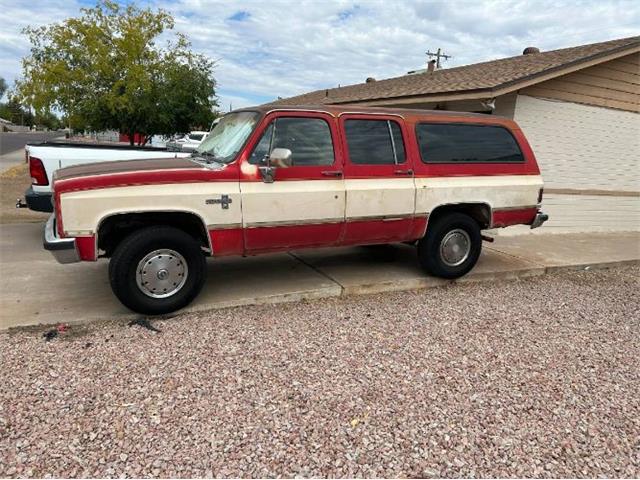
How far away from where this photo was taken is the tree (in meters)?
12.5

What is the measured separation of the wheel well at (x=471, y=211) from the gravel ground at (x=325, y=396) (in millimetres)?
1364

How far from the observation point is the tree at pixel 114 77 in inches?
494

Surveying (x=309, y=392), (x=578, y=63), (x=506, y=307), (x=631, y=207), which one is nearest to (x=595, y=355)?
(x=506, y=307)

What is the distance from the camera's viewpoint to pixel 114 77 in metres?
12.8

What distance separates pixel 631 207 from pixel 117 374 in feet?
36.0

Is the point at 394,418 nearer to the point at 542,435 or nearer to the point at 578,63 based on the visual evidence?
the point at 542,435

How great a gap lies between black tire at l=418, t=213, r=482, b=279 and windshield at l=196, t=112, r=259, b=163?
8.09 feet

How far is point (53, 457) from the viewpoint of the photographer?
8.25ft

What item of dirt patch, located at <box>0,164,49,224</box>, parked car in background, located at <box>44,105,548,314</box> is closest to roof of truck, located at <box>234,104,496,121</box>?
parked car in background, located at <box>44,105,548,314</box>

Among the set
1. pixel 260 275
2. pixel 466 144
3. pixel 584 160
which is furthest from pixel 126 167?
pixel 584 160

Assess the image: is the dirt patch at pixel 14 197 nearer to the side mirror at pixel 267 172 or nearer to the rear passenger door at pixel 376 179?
the side mirror at pixel 267 172

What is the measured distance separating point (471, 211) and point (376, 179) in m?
1.62

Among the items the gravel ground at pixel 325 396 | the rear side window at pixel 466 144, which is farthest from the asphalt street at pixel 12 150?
the gravel ground at pixel 325 396

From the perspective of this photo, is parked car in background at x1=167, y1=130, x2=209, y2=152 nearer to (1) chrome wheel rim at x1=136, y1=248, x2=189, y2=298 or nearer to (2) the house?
(1) chrome wheel rim at x1=136, y1=248, x2=189, y2=298
